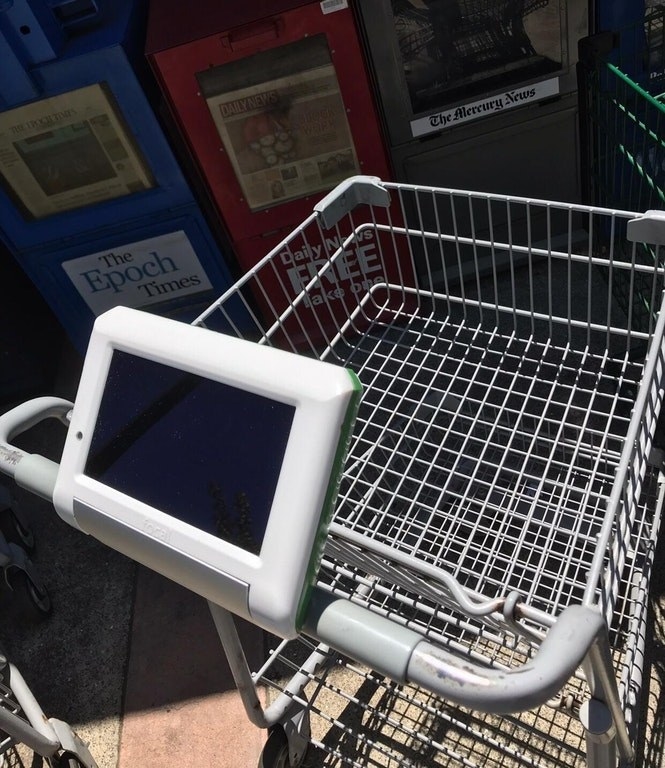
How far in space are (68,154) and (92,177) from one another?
0.13m

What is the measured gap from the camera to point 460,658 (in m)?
1.02

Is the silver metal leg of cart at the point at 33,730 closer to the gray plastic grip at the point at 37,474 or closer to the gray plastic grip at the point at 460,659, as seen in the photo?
the gray plastic grip at the point at 37,474

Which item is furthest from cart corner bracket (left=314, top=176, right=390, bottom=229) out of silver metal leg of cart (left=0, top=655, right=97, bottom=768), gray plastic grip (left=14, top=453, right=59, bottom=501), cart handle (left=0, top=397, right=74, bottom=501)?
silver metal leg of cart (left=0, top=655, right=97, bottom=768)

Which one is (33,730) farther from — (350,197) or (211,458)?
(350,197)

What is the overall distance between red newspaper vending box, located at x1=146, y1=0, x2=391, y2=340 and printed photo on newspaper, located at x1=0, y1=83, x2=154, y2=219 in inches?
9.8

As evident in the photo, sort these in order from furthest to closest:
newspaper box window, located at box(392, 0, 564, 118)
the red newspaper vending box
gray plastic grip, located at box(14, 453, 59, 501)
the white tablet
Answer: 1. newspaper box window, located at box(392, 0, 564, 118)
2. the red newspaper vending box
3. gray plastic grip, located at box(14, 453, 59, 501)
4. the white tablet

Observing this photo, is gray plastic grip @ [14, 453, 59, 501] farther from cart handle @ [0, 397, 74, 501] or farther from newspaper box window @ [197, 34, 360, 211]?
newspaper box window @ [197, 34, 360, 211]

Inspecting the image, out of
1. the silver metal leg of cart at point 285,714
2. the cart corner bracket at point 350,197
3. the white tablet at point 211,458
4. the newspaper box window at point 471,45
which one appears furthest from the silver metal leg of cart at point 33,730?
the newspaper box window at point 471,45

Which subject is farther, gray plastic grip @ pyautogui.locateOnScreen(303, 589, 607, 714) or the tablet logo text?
the tablet logo text

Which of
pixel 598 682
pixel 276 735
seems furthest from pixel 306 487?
pixel 276 735

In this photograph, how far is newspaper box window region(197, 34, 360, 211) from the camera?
2.62 metres

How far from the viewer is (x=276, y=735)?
205 cm

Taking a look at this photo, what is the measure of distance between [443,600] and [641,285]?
5.21ft

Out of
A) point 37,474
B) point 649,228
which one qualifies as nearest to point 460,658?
point 37,474
